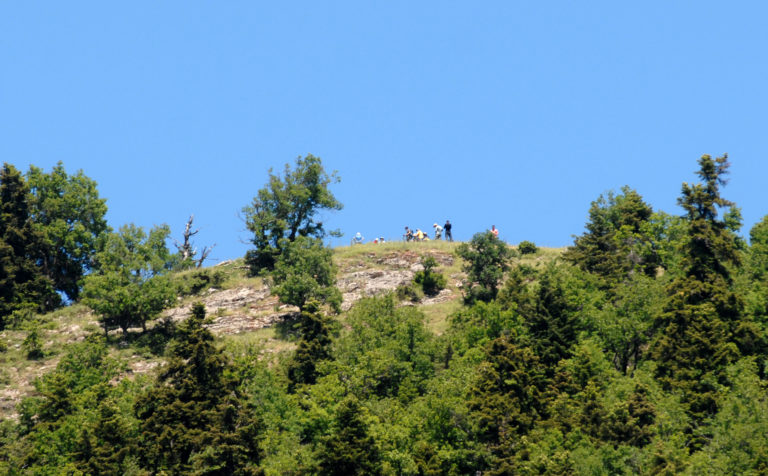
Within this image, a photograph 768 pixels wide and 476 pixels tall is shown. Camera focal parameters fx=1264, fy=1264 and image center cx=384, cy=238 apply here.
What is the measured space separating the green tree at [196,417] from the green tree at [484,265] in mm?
30775

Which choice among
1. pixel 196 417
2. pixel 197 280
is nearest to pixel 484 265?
pixel 197 280

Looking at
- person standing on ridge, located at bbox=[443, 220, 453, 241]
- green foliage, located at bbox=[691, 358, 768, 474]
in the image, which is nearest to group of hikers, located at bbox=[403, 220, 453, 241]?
person standing on ridge, located at bbox=[443, 220, 453, 241]

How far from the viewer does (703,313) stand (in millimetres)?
90188

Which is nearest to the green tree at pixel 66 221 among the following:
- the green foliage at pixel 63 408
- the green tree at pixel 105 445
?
the green foliage at pixel 63 408

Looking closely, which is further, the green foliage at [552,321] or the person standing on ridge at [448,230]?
the person standing on ridge at [448,230]

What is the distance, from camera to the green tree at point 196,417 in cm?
8162

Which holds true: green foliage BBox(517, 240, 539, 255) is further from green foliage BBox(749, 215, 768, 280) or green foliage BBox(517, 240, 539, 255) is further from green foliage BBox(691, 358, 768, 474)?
green foliage BBox(691, 358, 768, 474)

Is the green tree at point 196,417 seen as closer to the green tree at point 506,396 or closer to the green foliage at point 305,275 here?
the green tree at point 506,396

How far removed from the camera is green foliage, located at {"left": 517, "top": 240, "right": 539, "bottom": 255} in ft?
422

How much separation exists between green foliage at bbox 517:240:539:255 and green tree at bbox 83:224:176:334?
36.1m

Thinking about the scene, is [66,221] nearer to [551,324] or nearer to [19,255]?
[19,255]

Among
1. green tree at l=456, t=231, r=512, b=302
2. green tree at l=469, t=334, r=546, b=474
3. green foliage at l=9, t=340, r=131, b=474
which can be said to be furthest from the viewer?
green tree at l=456, t=231, r=512, b=302

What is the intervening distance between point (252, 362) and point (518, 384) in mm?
23595

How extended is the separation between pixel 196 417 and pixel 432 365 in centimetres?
1953
